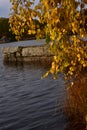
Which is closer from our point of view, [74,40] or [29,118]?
[74,40]

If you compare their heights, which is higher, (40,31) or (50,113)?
(40,31)

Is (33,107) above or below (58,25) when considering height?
below

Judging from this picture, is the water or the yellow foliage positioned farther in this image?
the water

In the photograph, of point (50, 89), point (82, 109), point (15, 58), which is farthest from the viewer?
point (15, 58)

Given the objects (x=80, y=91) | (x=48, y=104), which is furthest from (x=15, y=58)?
(x=80, y=91)

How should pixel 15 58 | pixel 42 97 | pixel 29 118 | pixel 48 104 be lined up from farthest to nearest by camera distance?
pixel 15 58 < pixel 42 97 < pixel 48 104 < pixel 29 118

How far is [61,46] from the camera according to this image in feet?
18.9

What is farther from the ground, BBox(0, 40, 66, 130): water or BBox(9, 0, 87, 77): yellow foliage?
BBox(9, 0, 87, 77): yellow foliage

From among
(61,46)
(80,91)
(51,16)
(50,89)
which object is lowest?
(50,89)

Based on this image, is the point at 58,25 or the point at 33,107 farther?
the point at 33,107

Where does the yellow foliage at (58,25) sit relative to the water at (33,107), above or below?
above

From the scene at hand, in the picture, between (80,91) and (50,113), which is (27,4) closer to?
(80,91)

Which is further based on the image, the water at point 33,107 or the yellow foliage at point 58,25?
the water at point 33,107

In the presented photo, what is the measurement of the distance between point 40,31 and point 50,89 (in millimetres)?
12502
